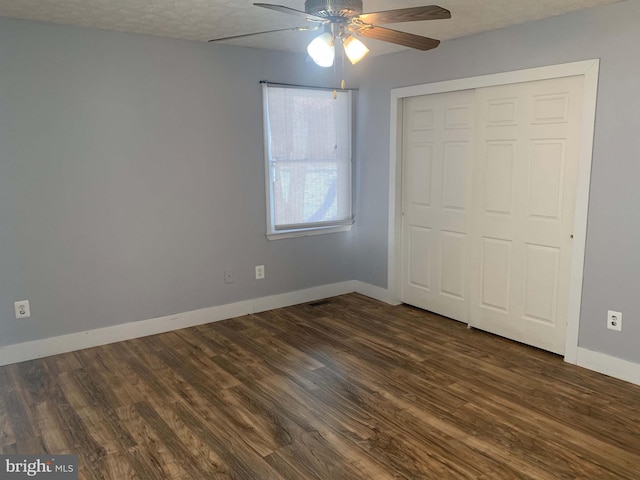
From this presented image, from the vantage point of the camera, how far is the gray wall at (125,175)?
3.37m

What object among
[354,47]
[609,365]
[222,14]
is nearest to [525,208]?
[609,365]

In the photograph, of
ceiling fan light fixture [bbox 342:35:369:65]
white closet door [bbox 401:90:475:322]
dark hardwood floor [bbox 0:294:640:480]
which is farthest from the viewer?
white closet door [bbox 401:90:475:322]

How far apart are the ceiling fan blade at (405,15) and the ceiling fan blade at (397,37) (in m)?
0.11

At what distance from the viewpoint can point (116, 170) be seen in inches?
146

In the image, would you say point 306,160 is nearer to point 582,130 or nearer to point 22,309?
point 582,130

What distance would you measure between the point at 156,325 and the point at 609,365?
339cm

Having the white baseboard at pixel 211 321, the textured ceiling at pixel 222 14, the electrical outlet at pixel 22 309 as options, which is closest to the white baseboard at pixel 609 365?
the white baseboard at pixel 211 321

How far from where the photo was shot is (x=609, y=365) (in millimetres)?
3184

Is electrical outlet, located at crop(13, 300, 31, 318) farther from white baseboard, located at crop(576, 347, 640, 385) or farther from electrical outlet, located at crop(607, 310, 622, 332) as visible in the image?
electrical outlet, located at crop(607, 310, 622, 332)

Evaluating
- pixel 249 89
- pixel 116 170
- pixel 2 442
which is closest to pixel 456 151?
pixel 249 89

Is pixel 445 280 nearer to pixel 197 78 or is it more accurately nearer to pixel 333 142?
pixel 333 142

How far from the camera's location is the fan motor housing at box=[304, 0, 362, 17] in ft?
7.23

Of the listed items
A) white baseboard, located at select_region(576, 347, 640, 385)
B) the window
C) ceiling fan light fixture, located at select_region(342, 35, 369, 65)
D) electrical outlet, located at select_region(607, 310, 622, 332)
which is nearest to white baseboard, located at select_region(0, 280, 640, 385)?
white baseboard, located at select_region(576, 347, 640, 385)

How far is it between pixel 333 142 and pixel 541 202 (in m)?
2.07
